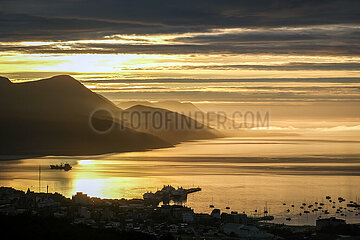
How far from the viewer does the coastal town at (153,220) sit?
38.2 meters

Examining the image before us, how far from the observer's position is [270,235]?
3800cm

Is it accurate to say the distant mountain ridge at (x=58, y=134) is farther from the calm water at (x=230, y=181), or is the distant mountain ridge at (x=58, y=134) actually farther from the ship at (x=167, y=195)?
the ship at (x=167, y=195)

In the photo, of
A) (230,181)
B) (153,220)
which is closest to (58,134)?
(230,181)

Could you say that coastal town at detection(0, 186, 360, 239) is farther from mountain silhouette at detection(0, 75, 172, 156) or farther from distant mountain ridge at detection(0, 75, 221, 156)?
mountain silhouette at detection(0, 75, 172, 156)

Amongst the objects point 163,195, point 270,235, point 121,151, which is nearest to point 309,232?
point 270,235

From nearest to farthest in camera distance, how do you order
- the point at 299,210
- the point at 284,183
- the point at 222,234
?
the point at 222,234 < the point at 299,210 < the point at 284,183

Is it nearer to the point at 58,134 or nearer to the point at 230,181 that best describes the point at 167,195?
the point at 230,181

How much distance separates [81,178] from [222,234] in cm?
4683

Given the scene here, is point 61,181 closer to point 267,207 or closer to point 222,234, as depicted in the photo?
point 267,207

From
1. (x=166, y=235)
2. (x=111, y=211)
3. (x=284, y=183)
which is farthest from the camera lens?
(x=284, y=183)

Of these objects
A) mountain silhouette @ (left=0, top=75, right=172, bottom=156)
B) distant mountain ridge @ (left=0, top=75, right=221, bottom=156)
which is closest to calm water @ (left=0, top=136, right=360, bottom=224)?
mountain silhouette @ (left=0, top=75, right=172, bottom=156)

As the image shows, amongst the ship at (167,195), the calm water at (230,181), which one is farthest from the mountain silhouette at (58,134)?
the ship at (167,195)

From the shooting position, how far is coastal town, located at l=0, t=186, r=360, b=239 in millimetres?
38219

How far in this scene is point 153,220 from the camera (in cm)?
4378
